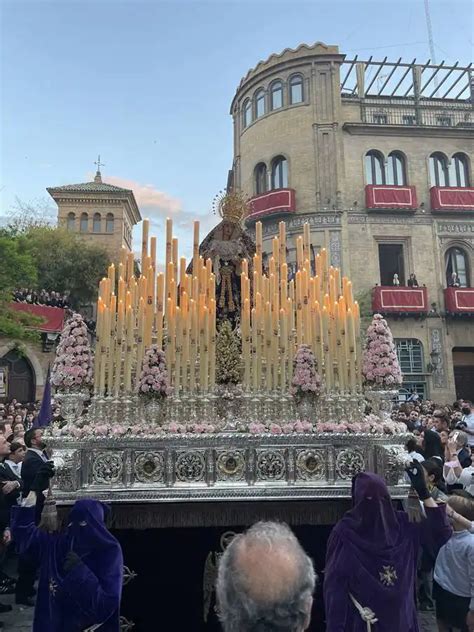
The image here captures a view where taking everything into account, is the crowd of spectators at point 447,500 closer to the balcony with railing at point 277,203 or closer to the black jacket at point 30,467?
the black jacket at point 30,467

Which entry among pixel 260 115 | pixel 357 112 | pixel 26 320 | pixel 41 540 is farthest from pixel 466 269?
pixel 41 540

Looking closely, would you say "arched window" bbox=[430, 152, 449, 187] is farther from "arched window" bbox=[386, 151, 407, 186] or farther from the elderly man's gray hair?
the elderly man's gray hair

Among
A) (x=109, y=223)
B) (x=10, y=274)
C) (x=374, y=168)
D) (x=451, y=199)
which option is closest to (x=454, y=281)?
(x=451, y=199)

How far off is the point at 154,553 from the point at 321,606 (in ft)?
5.16

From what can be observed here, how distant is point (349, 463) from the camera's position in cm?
476

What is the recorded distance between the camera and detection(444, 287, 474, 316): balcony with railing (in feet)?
70.2

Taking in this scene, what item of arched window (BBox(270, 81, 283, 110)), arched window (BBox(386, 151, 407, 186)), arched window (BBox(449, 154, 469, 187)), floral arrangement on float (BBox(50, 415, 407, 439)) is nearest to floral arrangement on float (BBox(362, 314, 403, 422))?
floral arrangement on float (BBox(50, 415, 407, 439))

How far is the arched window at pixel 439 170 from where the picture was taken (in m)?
23.3

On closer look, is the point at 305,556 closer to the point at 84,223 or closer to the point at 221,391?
the point at 221,391

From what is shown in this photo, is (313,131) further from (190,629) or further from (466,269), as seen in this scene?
(190,629)

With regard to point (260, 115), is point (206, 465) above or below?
below

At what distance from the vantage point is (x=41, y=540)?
3182 millimetres

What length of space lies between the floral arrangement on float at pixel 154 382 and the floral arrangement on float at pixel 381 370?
208cm

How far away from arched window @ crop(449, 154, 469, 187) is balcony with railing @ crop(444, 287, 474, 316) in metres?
5.43
